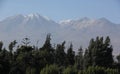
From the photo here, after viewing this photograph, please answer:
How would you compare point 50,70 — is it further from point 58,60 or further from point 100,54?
point 58,60

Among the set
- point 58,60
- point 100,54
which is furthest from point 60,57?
point 100,54

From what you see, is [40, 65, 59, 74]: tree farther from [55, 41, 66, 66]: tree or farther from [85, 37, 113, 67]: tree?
[55, 41, 66, 66]: tree

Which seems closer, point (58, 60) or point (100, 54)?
point (100, 54)

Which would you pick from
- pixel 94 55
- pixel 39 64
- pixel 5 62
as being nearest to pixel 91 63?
pixel 94 55

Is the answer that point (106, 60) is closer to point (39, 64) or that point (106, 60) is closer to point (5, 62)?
point (39, 64)

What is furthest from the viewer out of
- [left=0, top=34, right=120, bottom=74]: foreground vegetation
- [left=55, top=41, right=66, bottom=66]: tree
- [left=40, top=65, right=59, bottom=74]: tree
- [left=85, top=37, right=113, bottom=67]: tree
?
[left=55, top=41, right=66, bottom=66]: tree

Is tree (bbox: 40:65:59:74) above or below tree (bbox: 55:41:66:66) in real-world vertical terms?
below

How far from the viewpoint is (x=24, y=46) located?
90.9 meters

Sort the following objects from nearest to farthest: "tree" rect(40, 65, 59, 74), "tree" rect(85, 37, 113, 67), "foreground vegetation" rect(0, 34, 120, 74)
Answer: "tree" rect(40, 65, 59, 74)
"foreground vegetation" rect(0, 34, 120, 74)
"tree" rect(85, 37, 113, 67)

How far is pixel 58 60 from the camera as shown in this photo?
95938 mm

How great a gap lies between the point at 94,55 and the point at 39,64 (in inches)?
468

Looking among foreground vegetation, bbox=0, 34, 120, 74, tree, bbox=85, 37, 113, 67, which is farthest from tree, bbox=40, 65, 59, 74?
tree, bbox=85, 37, 113, 67

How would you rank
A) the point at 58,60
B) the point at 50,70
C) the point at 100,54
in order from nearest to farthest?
the point at 50,70 < the point at 100,54 < the point at 58,60

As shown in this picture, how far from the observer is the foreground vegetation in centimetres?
7419
